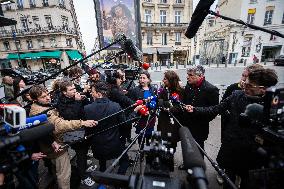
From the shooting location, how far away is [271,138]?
3.64 feet

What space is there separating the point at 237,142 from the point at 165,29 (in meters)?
33.2

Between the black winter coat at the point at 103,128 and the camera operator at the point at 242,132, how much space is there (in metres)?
1.57

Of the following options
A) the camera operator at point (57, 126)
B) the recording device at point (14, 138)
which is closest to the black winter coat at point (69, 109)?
the camera operator at point (57, 126)

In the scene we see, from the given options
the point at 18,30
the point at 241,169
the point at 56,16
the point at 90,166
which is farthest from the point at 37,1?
the point at 241,169

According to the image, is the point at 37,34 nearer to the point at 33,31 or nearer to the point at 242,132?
the point at 33,31

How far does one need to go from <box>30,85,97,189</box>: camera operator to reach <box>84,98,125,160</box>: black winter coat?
0.94 feet

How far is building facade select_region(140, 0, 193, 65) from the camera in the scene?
31.5m

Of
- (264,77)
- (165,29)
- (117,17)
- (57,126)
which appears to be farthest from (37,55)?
(264,77)

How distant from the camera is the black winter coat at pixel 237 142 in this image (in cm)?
209

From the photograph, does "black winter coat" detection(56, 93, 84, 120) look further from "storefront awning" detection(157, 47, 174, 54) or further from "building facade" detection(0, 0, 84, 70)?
"storefront awning" detection(157, 47, 174, 54)

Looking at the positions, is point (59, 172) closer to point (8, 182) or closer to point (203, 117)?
point (8, 182)

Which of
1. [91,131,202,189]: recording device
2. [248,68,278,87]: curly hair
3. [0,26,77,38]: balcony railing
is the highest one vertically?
[0,26,77,38]: balcony railing

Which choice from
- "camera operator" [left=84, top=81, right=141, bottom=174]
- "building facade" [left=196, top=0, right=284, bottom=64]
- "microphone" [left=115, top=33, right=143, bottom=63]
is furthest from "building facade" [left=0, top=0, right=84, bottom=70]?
"microphone" [left=115, top=33, right=143, bottom=63]

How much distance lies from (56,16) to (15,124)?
35.5m
